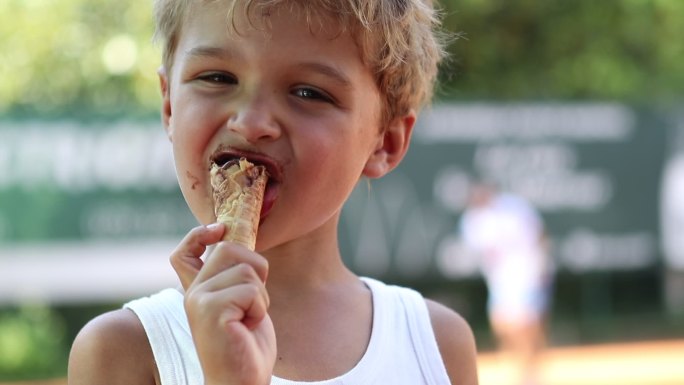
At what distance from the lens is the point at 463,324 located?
2.29 metres

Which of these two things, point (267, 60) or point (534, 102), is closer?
point (267, 60)

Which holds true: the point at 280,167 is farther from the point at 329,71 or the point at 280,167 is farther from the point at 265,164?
the point at 329,71

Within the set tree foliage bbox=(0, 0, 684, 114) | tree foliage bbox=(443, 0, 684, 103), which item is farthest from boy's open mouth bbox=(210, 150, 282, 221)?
tree foliage bbox=(443, 0, 684, 103)

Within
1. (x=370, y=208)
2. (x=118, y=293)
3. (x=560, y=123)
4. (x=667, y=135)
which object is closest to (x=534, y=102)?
(x=560, y=123)

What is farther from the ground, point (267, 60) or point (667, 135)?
point (667, 135)

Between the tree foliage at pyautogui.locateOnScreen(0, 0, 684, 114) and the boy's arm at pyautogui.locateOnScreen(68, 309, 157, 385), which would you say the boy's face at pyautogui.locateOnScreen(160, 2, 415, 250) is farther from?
the tree foliage at pyautogui.locateOnScreen(0, 0, 684, 114)

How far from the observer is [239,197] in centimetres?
171

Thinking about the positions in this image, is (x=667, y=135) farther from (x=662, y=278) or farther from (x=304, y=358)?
(x=304, y=358)

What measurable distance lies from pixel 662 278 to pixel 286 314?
1243 centimetres

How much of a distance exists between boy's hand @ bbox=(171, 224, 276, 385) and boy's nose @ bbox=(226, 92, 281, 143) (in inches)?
10.2

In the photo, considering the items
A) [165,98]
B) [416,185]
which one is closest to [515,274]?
[416,185]

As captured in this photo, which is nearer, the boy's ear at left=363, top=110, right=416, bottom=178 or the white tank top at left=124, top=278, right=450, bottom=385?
the white tank top at left=124, top=278, right=450, bottom=385

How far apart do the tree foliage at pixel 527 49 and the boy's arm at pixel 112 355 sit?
11562 millimetres

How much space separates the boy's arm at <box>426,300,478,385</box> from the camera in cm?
219
